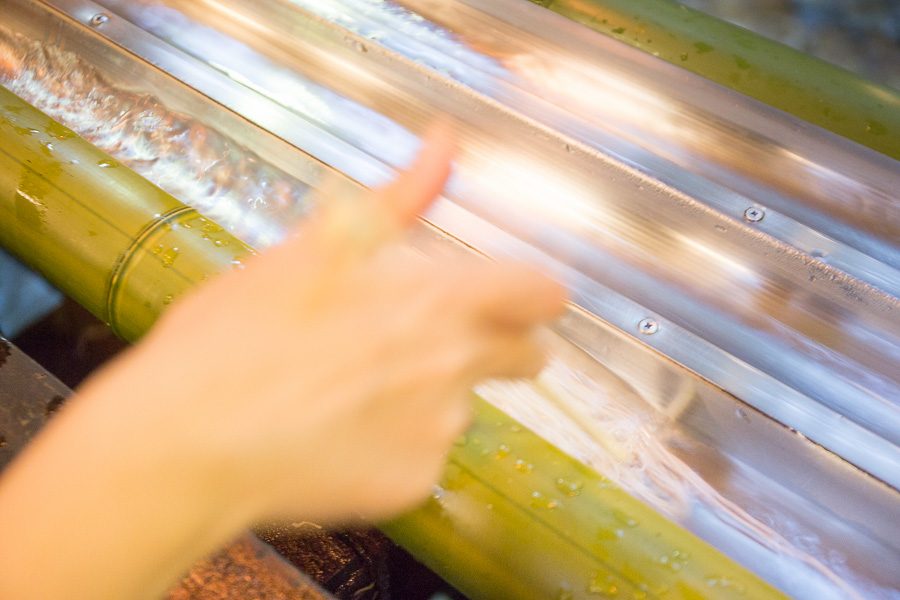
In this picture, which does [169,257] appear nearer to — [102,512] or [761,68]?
[102,512]

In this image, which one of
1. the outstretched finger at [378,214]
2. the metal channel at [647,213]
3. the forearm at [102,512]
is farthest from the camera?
the metal channel at [647,213]

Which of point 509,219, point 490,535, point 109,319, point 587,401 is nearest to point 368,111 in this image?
point 509,219

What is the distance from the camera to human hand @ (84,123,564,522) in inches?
23.7

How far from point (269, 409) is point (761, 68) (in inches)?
52.6

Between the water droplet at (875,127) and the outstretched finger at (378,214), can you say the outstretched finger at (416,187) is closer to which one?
the outstretched finger at (378,214)

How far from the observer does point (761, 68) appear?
1.57 meters

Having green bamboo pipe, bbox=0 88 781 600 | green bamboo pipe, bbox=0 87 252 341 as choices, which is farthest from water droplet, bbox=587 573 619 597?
green bamboo pipe, bbox=0 87 252 341

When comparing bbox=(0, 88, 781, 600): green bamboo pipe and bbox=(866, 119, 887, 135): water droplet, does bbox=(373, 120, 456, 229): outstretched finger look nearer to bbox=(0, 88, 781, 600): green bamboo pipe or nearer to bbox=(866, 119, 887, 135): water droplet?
bbox=(0, 88, 781, 600): green bamboo pipe

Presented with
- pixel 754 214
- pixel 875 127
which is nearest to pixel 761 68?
pixel 875 127

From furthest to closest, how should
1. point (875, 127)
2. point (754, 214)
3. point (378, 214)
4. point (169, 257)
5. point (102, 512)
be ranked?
point (875, 127), point (754, 214), point (169, 257), point (378, 214), point (102, 512)

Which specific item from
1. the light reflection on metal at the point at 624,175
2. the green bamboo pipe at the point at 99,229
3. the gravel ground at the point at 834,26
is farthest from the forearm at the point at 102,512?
the gravel ground at the point at 834,26

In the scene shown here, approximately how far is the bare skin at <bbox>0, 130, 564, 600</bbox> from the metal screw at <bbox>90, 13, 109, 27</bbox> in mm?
1090

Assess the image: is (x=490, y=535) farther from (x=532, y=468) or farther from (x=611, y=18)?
(x=611, y=18)

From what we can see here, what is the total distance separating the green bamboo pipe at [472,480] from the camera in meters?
0.87
